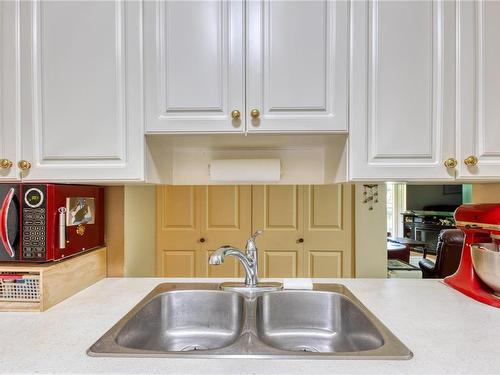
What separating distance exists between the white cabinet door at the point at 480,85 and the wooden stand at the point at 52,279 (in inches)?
56.5

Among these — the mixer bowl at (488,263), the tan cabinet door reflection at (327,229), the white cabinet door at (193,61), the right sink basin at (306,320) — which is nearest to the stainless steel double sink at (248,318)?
the right sink basin at (306,320)

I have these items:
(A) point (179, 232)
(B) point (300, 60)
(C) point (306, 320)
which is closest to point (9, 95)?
(B) point (300, 60)

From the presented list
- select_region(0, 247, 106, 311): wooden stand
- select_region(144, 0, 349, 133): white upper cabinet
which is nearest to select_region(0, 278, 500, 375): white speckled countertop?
select_region(0, 247, 106, 311): wooden stand

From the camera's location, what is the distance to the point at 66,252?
46.7 inches

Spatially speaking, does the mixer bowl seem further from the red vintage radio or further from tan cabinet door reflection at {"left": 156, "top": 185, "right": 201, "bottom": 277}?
tan cabinet door reflection at {"left": 156, "top": 185, "right": 201, "bottom": 277}

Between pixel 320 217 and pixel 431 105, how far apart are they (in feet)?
6.01

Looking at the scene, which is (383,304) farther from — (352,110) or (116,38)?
(116,38)

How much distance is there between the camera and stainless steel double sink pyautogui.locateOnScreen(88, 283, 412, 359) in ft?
3.75

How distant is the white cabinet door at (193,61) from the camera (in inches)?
43.0

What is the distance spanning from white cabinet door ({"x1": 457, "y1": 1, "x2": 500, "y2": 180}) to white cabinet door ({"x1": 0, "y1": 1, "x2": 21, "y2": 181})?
1489mm

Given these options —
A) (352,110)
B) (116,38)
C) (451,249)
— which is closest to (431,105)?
(352,110)

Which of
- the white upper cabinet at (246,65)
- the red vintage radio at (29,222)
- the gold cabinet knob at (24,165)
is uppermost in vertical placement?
the white upper cabinet at (246,65)

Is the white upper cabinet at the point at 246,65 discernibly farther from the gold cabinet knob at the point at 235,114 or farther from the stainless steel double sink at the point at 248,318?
the stainless steel double sink at the point at 248,318

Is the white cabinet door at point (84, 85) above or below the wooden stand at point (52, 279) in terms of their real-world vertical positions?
above
